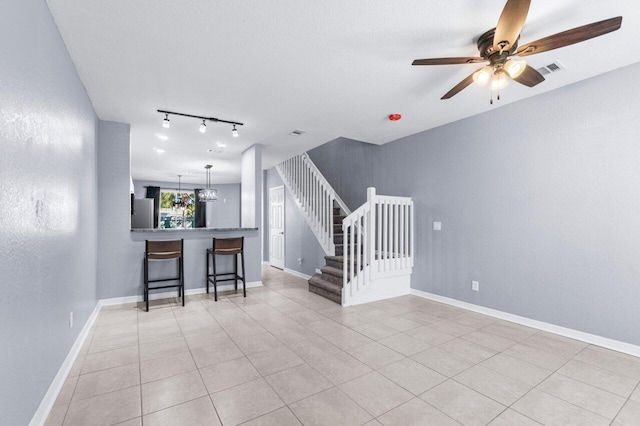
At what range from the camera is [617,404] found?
6.36 feet

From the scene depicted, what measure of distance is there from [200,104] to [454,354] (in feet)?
12.9

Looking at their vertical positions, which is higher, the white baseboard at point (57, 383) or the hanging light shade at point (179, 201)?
the hanging light shade at point (179, 201)

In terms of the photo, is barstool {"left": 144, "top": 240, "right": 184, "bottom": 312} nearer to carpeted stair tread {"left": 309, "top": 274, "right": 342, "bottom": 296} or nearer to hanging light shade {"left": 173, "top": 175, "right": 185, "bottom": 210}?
carpeted stair tread {"left": 309, "top": 274, "right": 342, "bottom": 296}

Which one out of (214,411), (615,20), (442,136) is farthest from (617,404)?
(442,136)

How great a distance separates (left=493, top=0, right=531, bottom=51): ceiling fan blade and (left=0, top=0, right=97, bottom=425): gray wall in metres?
2.64

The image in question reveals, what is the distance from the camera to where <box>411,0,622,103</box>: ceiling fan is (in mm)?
1735

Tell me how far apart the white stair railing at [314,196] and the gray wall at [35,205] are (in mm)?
3618

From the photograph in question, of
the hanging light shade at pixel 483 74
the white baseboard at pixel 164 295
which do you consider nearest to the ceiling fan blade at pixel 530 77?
the hanging light shade at pixel 483 74

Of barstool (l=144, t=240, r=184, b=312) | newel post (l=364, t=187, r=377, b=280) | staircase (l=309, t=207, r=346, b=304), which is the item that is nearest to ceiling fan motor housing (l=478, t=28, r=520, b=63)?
newel post (l=364, t=187, r=377, b=280)

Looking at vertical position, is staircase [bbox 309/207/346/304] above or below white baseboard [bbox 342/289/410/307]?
above

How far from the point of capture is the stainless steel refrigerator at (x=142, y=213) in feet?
19.4

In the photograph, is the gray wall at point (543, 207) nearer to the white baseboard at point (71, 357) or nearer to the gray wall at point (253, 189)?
the gray wall at point (253, 189)

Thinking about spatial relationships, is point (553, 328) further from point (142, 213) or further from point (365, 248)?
point (142, 213)

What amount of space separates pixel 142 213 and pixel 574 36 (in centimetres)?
689
